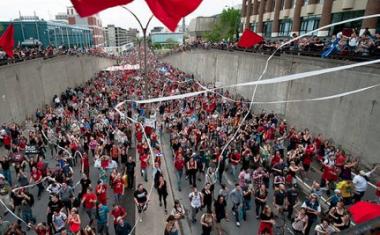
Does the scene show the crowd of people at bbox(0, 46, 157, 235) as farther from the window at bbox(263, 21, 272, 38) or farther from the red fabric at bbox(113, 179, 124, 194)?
the window at bbox(263, 21, 272, 38)

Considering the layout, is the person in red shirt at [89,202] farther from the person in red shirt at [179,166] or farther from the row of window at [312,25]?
the row of window at [312,25]

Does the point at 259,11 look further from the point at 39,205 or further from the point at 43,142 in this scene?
the point at 39,205

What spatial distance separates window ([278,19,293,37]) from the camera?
3674 cm

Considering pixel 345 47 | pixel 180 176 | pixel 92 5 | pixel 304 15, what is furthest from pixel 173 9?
pixel 304 15

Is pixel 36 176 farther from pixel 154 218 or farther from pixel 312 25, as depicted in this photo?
pixel 312 25

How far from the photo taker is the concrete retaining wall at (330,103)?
12656mm

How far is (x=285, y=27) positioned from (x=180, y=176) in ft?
104

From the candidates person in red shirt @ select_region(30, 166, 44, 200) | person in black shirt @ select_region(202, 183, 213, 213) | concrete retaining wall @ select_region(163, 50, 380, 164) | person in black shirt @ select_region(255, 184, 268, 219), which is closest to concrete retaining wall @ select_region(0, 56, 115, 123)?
person in red shirt @ select_region(30, 166, 44, 200)

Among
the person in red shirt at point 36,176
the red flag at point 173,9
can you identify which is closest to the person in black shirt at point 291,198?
the red flag at point 173,9

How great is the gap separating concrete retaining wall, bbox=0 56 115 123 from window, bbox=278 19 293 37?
2640 cm

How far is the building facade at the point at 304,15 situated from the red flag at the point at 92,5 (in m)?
22.0

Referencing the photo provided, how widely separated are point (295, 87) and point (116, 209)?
46.4 feet

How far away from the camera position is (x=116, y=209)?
8219 mm

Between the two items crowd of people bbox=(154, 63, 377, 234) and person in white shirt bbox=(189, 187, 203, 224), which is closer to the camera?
crowd of people bbox=(154, 63, 377, 234)
